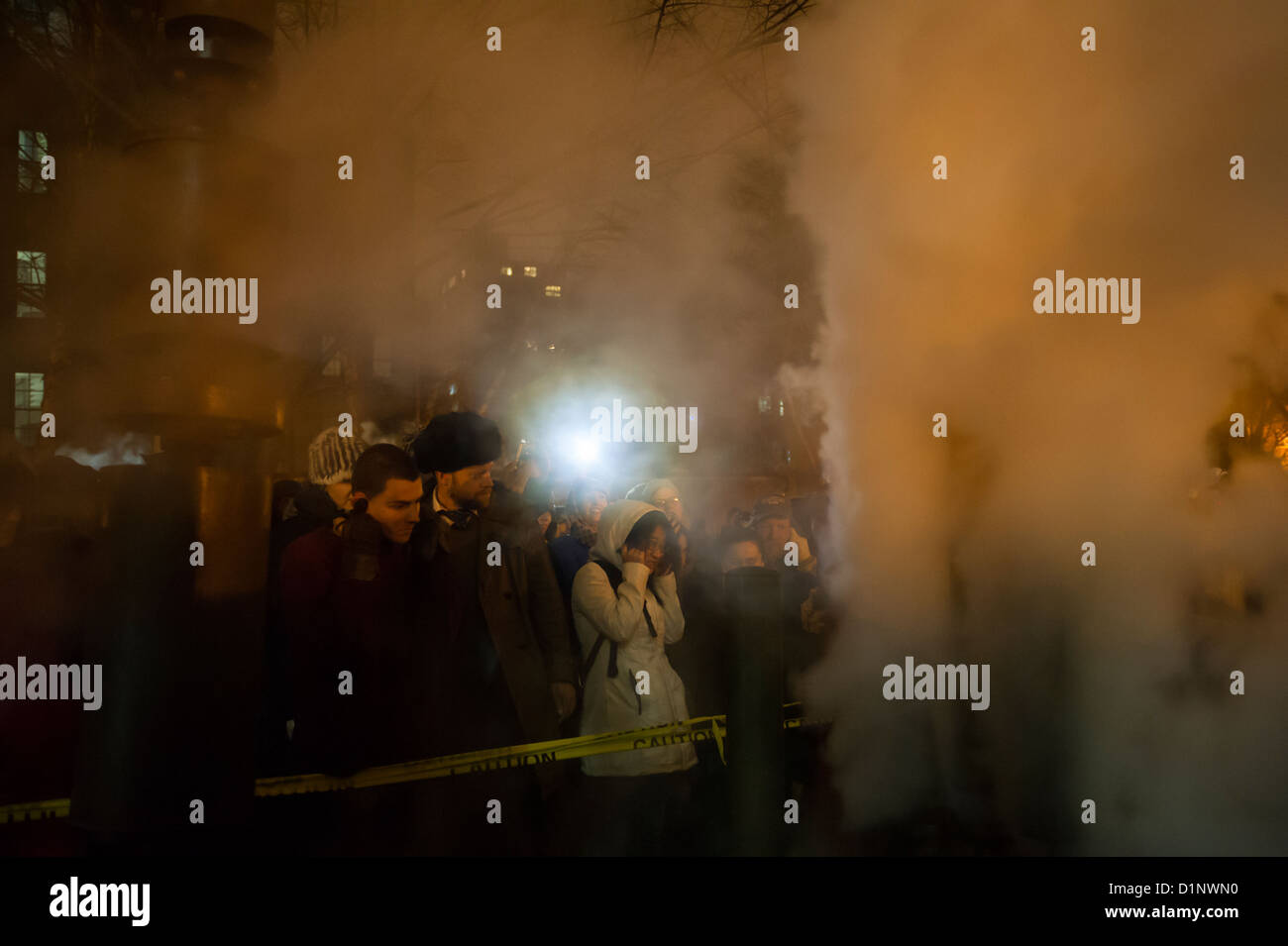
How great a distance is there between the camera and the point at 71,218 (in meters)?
2.75

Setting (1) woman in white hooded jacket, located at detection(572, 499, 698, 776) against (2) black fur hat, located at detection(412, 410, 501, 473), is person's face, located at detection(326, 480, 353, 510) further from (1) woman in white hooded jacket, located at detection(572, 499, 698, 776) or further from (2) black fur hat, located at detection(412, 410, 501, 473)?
(1) woman in white hooded jacket, located at detection(572, 499, 698, 776)

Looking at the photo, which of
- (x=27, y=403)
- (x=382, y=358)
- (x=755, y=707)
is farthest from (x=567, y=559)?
(x=27, y=403)

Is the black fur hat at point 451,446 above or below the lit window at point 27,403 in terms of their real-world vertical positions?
below

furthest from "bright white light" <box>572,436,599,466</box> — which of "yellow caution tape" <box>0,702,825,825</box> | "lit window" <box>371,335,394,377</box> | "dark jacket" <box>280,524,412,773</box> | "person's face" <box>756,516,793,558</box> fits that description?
"dark jacket" <box>280,524,412,773</box>

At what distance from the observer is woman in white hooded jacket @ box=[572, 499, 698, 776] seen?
8.79ft

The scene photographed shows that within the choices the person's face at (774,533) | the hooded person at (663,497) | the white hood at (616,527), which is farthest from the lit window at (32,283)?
the person's face at (774,533)

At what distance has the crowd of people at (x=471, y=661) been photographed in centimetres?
240

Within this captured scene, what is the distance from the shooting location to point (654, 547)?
283 cm

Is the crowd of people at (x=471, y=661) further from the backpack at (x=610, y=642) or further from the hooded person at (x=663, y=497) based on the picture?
the hooded person at (x=663, y=497)

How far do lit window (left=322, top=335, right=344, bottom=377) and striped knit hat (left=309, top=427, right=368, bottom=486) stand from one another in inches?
12.1

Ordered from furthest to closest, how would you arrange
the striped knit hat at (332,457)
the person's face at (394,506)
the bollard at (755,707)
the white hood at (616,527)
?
the striped knit hat at (332,457)
the white hood at (616,527)
the person's face at (394,506)
the bollard at (755,707)

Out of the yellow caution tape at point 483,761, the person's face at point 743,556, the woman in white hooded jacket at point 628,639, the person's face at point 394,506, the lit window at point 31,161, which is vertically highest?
the lit window at point 31,161

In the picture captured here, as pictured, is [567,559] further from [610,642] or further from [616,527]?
[610,642]

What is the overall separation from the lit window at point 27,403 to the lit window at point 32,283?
224mm
